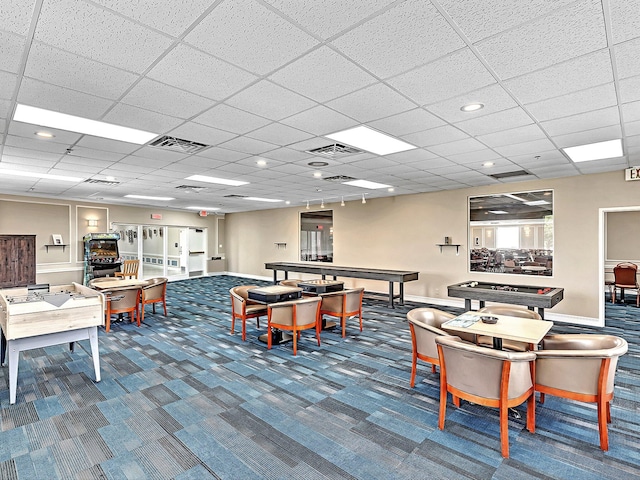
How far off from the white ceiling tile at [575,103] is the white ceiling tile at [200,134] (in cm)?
316

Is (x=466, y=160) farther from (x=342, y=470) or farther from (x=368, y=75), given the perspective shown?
(x=342, y=470)

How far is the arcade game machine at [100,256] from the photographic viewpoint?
9.48m

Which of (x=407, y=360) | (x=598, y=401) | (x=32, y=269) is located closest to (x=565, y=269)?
(x=407, y=360)

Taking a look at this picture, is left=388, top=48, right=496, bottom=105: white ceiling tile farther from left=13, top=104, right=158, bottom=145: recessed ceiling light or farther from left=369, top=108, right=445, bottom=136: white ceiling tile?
Answer: left=13, top=104, right=158, bottom=145: recessed ceiling light

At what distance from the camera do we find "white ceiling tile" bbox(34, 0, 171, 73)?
1800 millimetres

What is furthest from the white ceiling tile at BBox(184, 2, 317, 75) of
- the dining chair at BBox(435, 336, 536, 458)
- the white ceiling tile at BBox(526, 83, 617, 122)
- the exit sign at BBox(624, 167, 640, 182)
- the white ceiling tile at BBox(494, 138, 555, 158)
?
the exit sign at BBox(624, 167, 640, 182)

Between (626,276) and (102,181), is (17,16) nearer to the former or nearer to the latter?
(102,181)

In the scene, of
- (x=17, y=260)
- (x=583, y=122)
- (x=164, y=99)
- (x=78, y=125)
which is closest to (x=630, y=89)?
(x=583, y=122)

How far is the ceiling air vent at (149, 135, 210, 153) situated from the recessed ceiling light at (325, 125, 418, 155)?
1.74 m

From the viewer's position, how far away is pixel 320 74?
98.7 inches

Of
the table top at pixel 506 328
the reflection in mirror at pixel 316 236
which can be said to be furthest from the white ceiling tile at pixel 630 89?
the reflection in mirror at pixel 316 236

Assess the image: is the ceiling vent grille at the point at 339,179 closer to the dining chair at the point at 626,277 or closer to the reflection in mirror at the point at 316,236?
the reflection in mirror at the point at 316,236

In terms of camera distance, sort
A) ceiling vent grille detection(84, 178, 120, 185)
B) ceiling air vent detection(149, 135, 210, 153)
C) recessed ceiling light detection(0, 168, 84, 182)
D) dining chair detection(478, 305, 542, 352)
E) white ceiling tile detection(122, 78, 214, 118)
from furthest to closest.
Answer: ceiling vent grille detection(84, 178, 120, 185) → recessed ceiling light detection(0, 168, 84, 182) → ceiling air vent detection(149, 135, 210, 153) → dining chair detection(478, 305, 542, 352) → white ceiling tile detection(122, 78, 214, 118)

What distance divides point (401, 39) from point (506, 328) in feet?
8.80
